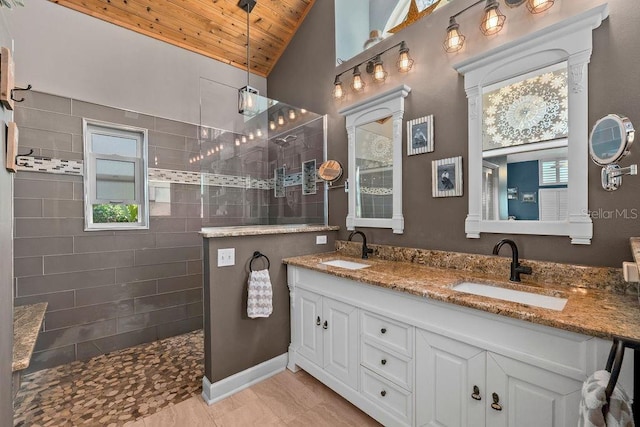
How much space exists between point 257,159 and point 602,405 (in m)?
2.75

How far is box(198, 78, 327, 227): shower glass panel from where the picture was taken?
246cm

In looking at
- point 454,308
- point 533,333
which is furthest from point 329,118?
point 533,333

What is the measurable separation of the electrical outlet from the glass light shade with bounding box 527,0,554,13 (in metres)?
2.35

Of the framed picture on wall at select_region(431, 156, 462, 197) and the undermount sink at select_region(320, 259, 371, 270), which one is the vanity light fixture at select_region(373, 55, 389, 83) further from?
the undermount sink at select_region(320, 259, 371, 270)

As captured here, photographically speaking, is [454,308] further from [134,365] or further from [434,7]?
[134,365]

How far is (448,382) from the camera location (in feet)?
4.27

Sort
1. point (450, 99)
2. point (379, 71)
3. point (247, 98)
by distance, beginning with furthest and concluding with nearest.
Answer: point (247, 98), point (379, 71), point (450, 99)

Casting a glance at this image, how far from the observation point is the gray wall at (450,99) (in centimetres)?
134

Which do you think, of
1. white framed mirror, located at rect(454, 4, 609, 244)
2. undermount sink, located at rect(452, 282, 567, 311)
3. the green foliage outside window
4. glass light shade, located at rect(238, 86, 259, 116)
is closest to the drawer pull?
undermount sink, located at rect(452, 282, 567, 311)

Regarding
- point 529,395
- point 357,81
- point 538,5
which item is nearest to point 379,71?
point 357,81

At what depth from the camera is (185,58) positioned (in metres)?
3.02

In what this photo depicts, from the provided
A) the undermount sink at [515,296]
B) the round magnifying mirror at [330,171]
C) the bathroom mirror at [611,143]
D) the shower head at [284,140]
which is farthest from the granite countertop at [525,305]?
the shower head at [284,140]

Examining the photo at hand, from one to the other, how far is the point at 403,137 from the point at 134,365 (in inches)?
116

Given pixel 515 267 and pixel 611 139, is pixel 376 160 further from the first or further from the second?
pixel 611 139
